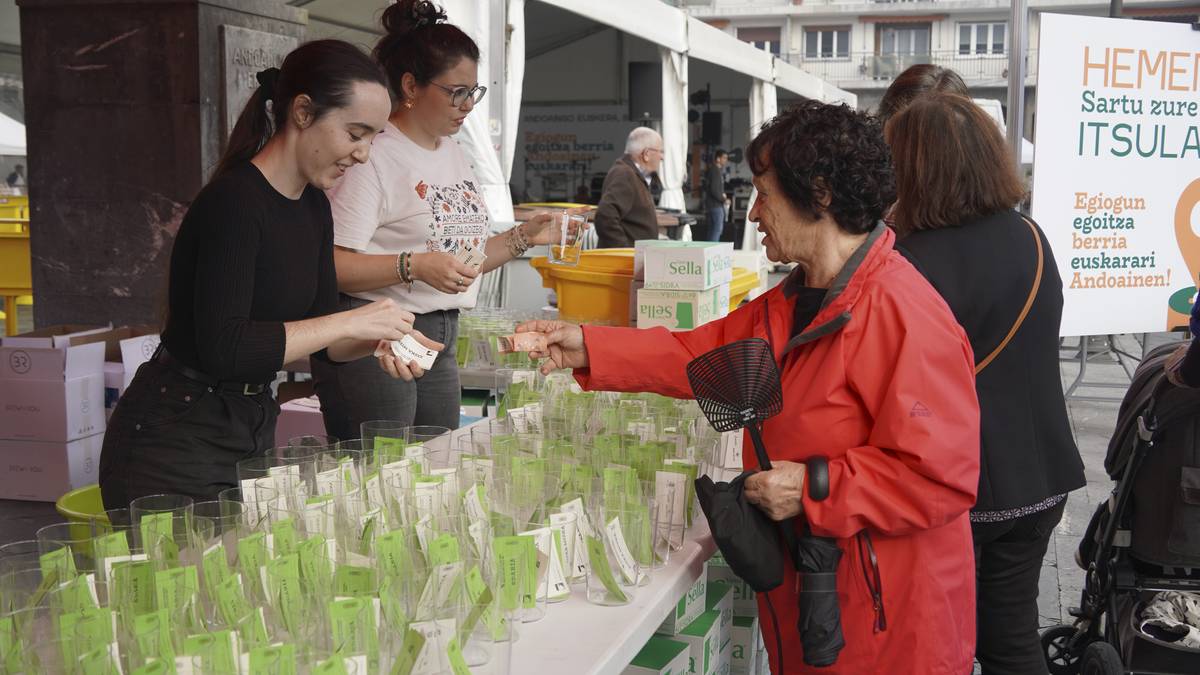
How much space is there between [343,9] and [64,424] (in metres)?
4.53

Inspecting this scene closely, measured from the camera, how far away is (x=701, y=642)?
2.12m

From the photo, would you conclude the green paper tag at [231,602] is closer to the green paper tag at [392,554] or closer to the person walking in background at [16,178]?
the green paper tag at [392,554]

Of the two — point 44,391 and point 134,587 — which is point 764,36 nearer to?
point 44,391

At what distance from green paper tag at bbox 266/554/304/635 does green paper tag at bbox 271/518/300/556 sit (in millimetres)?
102

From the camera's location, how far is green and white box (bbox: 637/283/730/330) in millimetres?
3561

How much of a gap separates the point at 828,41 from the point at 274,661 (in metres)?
44.8

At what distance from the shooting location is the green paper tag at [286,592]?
4.57 feet

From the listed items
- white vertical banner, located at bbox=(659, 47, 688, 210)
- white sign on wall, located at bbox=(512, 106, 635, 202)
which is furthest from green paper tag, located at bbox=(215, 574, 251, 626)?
white sign on wall, located at bbox=(512, 106, 635, 202)

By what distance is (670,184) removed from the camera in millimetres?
11297

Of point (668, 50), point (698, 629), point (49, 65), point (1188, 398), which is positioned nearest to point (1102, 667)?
point (1188, 398)

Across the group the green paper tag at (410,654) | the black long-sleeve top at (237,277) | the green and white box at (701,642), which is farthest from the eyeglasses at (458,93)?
the green paper tag at (410,654)

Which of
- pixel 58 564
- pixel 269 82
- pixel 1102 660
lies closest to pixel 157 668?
pixel 58 564

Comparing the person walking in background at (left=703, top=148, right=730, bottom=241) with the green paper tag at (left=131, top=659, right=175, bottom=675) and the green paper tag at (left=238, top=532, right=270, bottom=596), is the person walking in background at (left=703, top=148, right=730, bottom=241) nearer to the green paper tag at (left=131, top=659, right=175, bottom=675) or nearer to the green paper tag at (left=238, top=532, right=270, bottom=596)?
the green paper tag at (left=238, top=532, right=270, bottom=596)

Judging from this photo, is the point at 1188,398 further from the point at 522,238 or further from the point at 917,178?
the point at 522,238
